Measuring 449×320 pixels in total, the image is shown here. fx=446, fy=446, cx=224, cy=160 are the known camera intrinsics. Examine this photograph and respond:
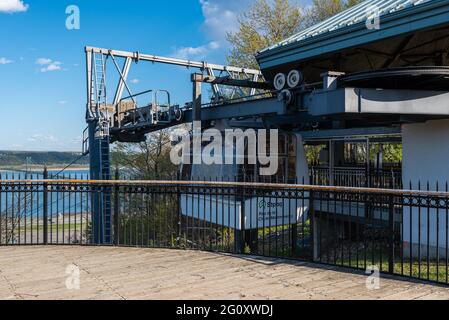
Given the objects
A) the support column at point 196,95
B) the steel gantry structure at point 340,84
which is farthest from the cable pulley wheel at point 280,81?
the support column at point 196,95

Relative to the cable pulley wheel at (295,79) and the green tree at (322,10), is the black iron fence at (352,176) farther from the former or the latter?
the green tree at (322,10)

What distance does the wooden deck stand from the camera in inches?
239

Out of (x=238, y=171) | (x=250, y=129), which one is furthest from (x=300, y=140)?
(x=238, y=171)

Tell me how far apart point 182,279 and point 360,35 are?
8762 mm

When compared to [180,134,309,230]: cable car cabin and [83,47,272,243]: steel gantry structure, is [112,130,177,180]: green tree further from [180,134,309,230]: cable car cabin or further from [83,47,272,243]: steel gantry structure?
[180,134,309,230]: cable car cabin

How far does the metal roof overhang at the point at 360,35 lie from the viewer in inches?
418

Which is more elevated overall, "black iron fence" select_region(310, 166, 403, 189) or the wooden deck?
"black iron fence" select_region(310, 166, 403, 189)

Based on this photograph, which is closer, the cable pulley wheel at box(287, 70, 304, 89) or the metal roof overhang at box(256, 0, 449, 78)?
the metal roof overhang at box(256, 0, 449, 78)

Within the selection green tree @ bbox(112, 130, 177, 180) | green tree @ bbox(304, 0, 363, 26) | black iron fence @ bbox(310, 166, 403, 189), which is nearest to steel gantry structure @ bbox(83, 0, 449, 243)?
black iron fence @ bbox(310, 166, 403, 189)

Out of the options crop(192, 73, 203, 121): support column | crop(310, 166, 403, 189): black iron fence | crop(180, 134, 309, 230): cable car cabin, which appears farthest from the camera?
crop(192, 73, 203, 121): support column

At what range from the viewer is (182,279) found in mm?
6840

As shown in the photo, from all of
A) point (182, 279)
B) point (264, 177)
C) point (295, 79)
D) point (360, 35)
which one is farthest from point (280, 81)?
point (182, 279)

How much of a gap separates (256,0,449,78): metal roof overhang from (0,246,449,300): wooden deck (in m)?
6.86

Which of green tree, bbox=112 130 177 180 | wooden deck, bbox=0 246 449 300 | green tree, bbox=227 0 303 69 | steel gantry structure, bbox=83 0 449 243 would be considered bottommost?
wooden deck, bbox=0 246 449 300
